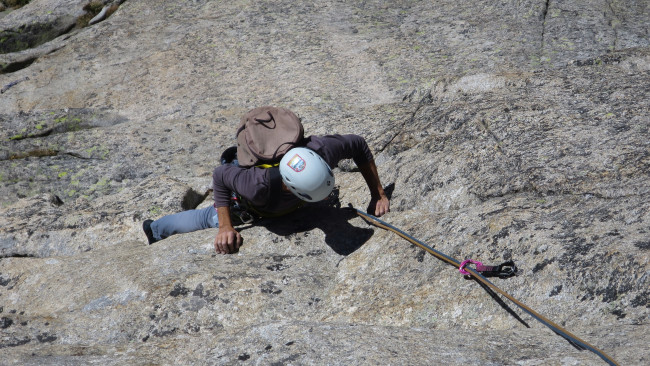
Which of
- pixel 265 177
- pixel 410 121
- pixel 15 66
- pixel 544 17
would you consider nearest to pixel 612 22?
pixel 544 17

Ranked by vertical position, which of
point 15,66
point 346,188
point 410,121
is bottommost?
point 346,188

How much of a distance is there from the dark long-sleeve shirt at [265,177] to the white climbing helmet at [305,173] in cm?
40

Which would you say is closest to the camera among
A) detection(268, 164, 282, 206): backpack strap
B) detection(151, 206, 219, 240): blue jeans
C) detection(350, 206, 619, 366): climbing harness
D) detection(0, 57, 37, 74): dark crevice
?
detection(350, 206, 619, 366): climbing harness

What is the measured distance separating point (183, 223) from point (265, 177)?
7.00ft

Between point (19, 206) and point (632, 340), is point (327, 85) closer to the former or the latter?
point (19, 206)

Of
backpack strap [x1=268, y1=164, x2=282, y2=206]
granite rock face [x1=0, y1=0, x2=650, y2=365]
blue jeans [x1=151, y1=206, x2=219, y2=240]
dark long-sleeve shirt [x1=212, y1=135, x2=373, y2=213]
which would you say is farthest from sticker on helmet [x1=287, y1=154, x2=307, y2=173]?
blue jeans [x1=151, y1=206, x2=219, y2=240]

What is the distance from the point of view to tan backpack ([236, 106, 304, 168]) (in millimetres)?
6559

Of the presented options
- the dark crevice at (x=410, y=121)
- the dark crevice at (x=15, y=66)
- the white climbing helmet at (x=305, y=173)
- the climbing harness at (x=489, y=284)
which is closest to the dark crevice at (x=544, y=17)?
the dark crevice at (x=410, y=121)

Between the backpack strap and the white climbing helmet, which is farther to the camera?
the backpack strap

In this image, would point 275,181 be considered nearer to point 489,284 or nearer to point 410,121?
point 489,284

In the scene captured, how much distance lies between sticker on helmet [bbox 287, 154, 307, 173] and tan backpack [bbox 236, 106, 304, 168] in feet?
1.41

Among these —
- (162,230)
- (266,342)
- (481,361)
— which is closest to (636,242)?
(481,361)

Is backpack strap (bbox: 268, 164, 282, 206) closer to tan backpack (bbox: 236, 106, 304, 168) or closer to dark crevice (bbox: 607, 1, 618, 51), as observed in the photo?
tan backpack (bbox: 236, 106, 304, 168)

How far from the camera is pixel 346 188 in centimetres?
839
